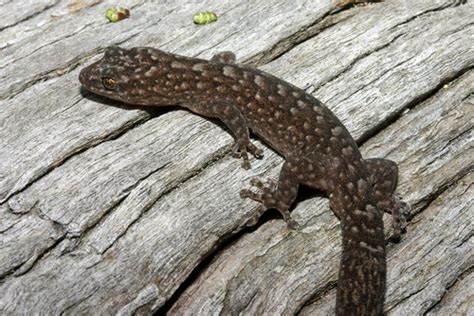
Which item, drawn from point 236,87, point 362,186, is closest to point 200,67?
point 236,87

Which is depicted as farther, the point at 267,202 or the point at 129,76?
the point at 129,76

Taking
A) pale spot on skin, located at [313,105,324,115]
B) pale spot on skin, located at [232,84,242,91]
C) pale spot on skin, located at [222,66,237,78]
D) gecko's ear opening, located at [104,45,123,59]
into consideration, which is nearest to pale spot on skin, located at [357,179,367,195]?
pale spot on skin, located at [313,105,324,115]

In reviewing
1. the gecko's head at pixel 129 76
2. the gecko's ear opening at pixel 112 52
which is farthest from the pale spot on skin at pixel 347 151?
the gecko's ear opening at pixel 112 52

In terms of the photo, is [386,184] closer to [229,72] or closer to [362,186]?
[362,186]

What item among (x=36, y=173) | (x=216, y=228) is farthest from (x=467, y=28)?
(x=36, y=173)

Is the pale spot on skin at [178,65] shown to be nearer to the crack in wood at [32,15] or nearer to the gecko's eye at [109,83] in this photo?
the gecko's eye at [109,83]

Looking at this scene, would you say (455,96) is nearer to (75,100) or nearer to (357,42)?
(357,42)
